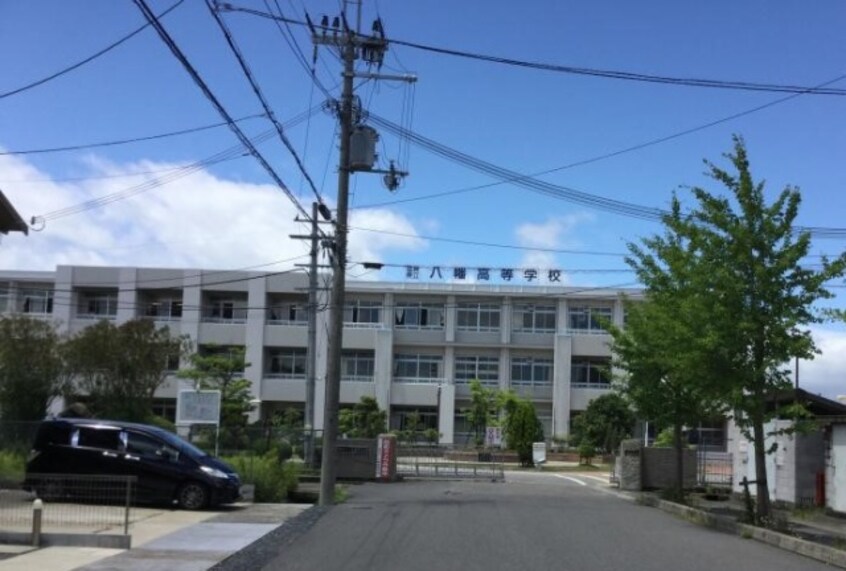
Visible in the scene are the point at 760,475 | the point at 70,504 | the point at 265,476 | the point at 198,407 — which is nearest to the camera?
the point at 70,504

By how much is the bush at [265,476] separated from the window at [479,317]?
48.3 metres

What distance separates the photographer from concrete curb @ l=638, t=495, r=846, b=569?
13.7 m

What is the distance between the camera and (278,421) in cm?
6256

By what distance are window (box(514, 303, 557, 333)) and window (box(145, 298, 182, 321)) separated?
27.1 metres

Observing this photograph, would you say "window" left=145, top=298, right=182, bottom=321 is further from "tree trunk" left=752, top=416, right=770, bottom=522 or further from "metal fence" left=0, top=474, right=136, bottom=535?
"tree trunk" left=752, top=416, right=770, bottom=522

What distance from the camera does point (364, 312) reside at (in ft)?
235

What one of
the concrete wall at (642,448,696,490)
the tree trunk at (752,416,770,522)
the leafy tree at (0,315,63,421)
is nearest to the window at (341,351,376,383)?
the leafy tree at (0,315,63,421)

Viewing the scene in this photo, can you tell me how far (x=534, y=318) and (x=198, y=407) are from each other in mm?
49719

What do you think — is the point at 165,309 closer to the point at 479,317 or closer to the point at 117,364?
the point at 479,317

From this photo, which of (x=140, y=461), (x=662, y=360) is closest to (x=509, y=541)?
(x=140, y=461)

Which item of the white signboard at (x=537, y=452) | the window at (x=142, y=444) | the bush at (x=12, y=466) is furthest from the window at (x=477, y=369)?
the window at (x=142, y=444)

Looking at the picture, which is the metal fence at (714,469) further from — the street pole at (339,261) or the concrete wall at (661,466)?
the street pole at (339,261)

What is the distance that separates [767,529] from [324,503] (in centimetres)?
999

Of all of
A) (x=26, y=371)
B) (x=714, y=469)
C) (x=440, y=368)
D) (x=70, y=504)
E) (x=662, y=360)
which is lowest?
(x=714, y=469)
